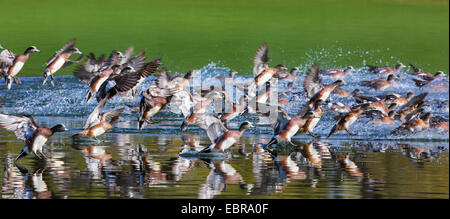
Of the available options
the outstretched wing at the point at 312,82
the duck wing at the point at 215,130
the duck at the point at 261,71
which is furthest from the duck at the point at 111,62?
the duck wing at the point at 215,130

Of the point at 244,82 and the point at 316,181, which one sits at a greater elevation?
the point at 244,82

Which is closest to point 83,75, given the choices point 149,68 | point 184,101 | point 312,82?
point 149,68

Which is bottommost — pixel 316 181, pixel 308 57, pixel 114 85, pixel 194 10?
pixel 316 181

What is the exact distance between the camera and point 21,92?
18.0m

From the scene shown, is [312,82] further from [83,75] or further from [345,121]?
[83,75]

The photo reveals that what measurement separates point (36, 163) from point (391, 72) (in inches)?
491

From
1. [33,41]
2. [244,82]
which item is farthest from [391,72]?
[33,41]

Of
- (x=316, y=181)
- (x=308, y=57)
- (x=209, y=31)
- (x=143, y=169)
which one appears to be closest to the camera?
(x=316, y=181)

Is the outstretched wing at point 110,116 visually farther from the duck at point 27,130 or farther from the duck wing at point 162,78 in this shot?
the duck wing at point 162,78

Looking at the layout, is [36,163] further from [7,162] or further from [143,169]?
[143,169]

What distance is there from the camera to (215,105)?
1382cm

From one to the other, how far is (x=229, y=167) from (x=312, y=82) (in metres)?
6.00

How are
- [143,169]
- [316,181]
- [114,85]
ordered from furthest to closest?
Answer: [114,85] → [143,169] → [316,181]

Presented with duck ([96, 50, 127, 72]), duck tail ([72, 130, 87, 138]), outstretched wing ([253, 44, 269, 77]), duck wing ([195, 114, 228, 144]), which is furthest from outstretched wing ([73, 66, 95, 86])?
duck wing ([195, 114, 228, 144])
